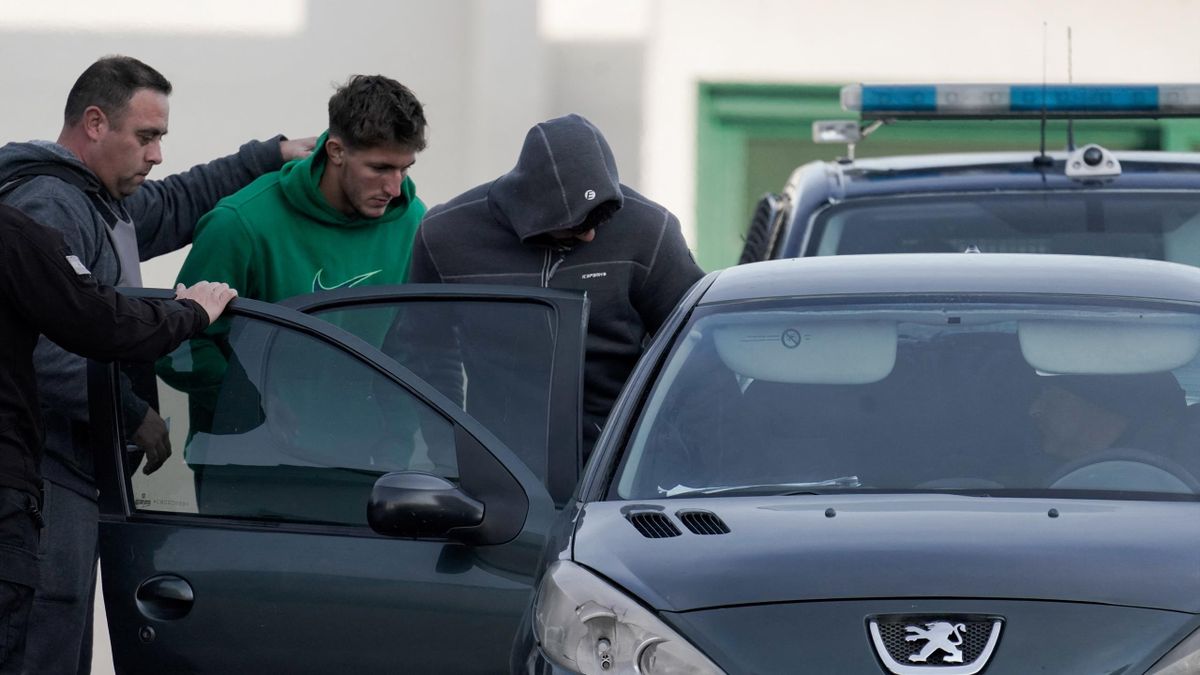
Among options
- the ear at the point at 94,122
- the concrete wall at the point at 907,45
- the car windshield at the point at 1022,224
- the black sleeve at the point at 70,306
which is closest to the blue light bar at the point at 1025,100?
the car windshield at the point at 1022,224

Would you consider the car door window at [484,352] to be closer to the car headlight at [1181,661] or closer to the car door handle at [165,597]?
the car door handle at [165,597]

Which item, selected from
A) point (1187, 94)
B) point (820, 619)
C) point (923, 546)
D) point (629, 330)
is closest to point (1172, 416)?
point (923, 546)

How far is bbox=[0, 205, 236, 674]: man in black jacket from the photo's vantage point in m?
4.07

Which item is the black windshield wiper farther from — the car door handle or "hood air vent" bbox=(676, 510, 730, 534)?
the car door handle

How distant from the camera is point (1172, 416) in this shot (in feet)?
12.4

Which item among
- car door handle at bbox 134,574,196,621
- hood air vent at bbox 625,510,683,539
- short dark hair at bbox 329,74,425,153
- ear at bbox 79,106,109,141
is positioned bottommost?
car door handle at bbox 134,574,196,621

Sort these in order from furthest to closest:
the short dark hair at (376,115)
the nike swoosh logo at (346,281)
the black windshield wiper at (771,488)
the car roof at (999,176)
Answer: the car roof at (999,176)
the nike swoosh logo at (346,281)
the short dark hair at (376,115)
the black windshield wiper at (771,488)

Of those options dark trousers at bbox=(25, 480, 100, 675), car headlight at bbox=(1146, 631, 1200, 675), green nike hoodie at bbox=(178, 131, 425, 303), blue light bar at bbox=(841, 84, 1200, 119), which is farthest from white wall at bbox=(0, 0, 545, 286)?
car headlight at bbox=(1146, 631, 1200, 675)

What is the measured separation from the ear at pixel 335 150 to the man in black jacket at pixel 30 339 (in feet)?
4.34

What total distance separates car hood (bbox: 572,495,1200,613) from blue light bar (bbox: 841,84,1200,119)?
3109mm

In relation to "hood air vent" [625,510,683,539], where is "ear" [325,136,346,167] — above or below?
above

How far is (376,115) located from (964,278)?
1.86 m

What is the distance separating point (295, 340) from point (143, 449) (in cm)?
41

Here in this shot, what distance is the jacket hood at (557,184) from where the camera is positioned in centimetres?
499
